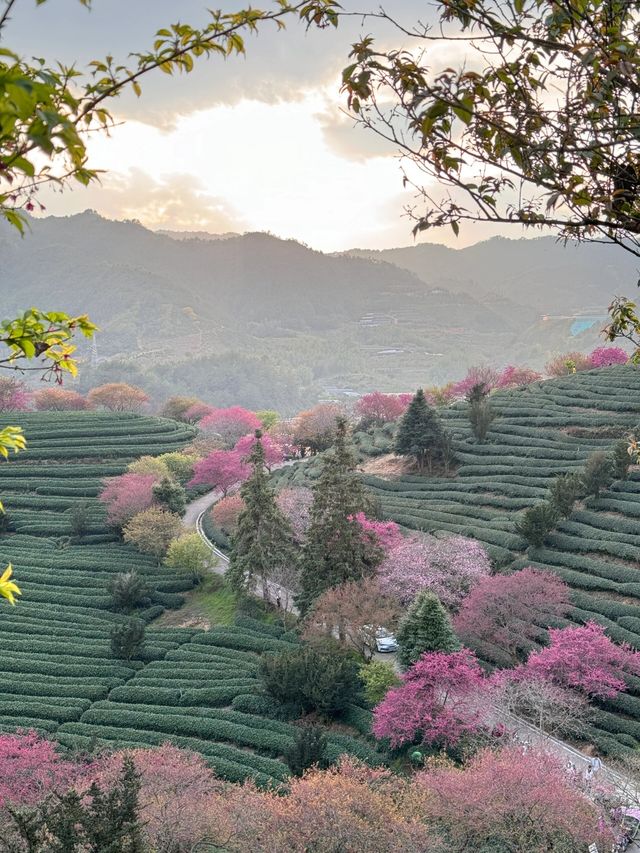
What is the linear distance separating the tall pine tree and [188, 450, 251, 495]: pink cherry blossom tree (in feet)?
62.2

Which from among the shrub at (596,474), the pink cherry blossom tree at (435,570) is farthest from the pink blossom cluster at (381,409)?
the pink cherry blossom tree at (435,570)

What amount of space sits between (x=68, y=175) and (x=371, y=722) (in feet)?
62.2

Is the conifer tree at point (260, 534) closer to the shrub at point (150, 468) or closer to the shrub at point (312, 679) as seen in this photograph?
the shrub at point (312, 679)

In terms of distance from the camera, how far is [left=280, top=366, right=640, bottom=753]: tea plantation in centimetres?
2245

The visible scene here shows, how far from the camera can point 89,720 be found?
20.1 metres

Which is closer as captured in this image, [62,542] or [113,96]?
[113,96]

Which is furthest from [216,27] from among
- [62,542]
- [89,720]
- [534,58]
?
[62,542]

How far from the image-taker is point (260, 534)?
2772cm

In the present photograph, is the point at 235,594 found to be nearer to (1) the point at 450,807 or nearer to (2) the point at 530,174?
(1) the point at 450,807

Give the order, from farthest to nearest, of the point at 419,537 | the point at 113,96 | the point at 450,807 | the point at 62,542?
1. the point at 62,542
2. the point at 419,537
3. the point at 450,807
4. the point at 113,96

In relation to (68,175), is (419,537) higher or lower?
lower

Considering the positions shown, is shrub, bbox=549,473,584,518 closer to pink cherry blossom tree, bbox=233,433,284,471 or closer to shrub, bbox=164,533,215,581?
shrub, bbox=164,533,215,581

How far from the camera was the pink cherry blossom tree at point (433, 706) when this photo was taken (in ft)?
54.5

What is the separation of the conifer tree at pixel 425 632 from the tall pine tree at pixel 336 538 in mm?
4741
